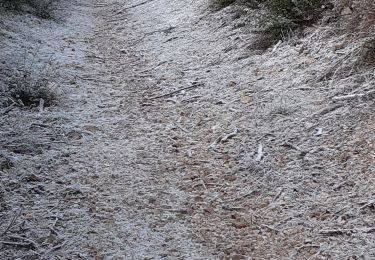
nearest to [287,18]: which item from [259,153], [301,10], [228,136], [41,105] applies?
[301,10]

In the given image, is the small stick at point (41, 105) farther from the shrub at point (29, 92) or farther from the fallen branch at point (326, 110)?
the fallen branch at point (326, 110)

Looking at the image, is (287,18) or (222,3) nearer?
(287,18)

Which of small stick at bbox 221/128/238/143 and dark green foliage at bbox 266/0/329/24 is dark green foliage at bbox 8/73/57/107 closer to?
small stick at bbox 221/128/238/143

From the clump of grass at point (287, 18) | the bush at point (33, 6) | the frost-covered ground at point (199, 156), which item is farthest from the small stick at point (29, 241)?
the bush at point (33, 6)

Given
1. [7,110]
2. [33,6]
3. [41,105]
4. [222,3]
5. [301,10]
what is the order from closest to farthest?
[7,110], [41,105], [301,10], [222,3], [33,6]

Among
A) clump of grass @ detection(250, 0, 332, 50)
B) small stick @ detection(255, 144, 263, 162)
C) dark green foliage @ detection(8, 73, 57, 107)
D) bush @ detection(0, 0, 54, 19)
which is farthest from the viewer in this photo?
bush @ detection(0, 0, 54, 19)

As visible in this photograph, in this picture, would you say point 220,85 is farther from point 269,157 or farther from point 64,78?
point 64,78

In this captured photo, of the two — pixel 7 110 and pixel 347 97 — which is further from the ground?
pixel 7 110

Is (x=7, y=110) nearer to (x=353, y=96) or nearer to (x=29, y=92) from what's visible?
(x=29, y=92)

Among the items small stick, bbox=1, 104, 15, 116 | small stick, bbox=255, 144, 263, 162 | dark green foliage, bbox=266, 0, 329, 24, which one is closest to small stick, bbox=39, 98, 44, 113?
small stick, bbox=1, 104, 15, 116

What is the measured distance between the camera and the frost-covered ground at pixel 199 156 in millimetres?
3416

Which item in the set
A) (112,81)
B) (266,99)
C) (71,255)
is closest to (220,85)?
(266,99)

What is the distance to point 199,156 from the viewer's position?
4.54m

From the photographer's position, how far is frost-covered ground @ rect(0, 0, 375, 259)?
A: 3.42m
